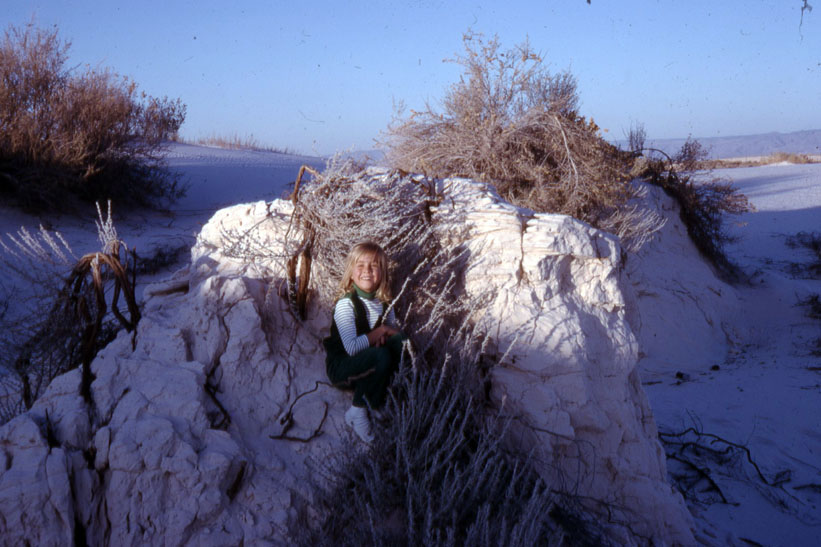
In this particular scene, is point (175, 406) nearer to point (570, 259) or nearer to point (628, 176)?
point (570, 259)

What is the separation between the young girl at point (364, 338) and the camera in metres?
2.56

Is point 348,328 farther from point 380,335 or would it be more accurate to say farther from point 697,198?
point 697,198

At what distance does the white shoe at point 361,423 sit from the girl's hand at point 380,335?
1.04ft

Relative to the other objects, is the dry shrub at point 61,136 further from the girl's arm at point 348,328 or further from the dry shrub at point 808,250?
the dry shrub at point 808,250

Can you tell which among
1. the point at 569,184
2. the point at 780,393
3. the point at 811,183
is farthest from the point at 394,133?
the point at 811,183

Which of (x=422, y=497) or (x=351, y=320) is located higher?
(x=351, y=320)

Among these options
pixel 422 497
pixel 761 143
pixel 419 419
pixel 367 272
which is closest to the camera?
pixel 422 497

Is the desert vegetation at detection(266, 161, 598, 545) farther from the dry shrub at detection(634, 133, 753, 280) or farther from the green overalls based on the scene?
the dry shrub at detection(634, 133, 753, 280)

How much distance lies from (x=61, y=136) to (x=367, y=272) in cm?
851

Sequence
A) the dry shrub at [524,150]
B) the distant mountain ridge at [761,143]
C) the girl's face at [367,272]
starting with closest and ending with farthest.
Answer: the girl's face at [367,272] < the dry shrub at [524,150] < the distant mountain ridge at [761,143]

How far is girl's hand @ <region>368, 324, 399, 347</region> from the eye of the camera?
105 inches

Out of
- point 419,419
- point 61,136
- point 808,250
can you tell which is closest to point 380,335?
point 419,419

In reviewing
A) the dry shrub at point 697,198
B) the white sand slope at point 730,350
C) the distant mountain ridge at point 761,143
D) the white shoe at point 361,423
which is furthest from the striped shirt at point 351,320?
the distant mountain ridge at point 761,143

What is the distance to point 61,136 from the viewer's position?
8.95 m
